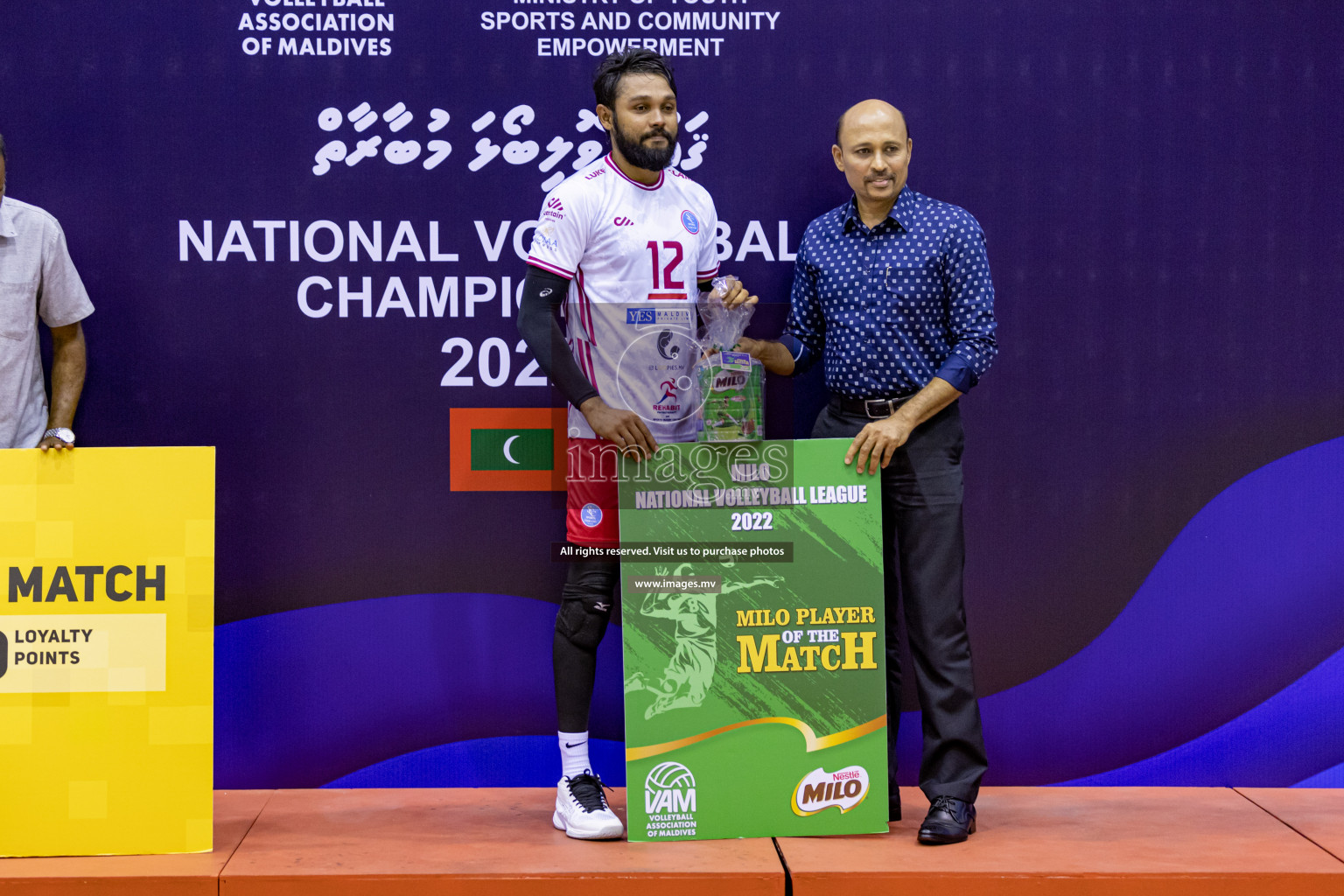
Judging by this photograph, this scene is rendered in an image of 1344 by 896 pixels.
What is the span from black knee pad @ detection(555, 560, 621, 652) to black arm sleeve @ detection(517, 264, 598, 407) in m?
0.42

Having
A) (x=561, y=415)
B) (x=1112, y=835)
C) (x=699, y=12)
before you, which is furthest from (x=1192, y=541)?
(x=699, y=12)

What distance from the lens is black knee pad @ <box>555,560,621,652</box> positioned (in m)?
2.85

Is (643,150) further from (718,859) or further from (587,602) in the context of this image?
(718,859)

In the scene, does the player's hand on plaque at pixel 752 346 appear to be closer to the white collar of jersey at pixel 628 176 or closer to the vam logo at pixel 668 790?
the white collar of jersey at pixel 628 176

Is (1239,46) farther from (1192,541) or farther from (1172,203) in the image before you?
(1192,541)

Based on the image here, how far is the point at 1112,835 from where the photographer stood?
9.30ft

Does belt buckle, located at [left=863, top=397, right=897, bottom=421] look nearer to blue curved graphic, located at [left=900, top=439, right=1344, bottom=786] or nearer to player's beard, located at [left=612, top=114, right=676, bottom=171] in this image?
player's beard, located at [left=612, top=114, right=676, bottom=171]

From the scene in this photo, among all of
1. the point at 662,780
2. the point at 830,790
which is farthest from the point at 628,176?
the point at 830,790

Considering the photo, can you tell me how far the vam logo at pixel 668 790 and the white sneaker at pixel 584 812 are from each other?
0.10 m

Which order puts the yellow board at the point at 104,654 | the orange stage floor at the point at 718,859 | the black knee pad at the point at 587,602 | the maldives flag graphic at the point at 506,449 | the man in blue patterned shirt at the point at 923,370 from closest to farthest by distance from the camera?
the orange stage floor at the point at 718,859 < the yellow board at the point at 104,654 < the man in blue patterned shirt at the point at 923,370 < the black knee pad at the point at 587,602 < the maldives flag graphic at the point at 506,449

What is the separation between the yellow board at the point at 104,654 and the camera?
2.64m

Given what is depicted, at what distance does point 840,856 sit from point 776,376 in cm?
132

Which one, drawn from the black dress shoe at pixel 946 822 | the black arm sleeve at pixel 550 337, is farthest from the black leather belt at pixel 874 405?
the black dress shoe at pixel 946 822

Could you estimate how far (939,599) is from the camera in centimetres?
277
